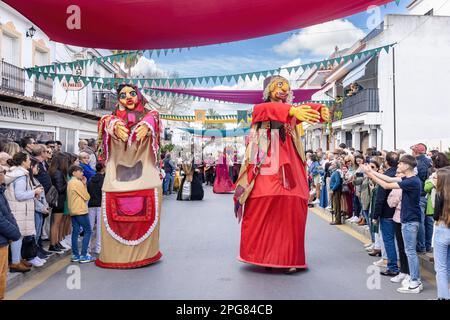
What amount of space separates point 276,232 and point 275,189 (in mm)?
561

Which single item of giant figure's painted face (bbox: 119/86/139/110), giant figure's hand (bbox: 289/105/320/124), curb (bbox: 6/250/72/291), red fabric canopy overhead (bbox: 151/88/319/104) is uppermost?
red fabric canopy overhead (bbox: 151/88/319/104)

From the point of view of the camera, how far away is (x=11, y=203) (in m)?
5.88

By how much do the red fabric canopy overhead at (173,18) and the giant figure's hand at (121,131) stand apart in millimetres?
1899

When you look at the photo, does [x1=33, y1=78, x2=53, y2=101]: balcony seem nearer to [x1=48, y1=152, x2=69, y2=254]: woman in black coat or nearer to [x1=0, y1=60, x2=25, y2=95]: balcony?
[x1=0, y1=60, x2=25, y2=95]: balcony

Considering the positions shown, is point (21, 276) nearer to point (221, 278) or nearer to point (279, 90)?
point (221, 278)

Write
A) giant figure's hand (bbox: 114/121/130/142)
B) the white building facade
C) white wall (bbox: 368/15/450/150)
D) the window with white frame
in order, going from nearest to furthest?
1. giant figure's hand (bbox: 114/121/130/142)
2. the white building facade
3. the window with white frame
4. white wall (bbox: 368/15/450/150)

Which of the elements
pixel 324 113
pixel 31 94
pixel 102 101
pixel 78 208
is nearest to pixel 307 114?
pixel 324 113

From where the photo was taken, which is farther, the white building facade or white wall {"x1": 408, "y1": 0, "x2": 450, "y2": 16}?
white wall {"x1": 408, "y1": 0, "x2": 450, "y2": 16}

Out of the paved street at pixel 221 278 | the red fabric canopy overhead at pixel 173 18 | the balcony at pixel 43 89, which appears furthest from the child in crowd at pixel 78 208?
the balcony at pixel 43 89

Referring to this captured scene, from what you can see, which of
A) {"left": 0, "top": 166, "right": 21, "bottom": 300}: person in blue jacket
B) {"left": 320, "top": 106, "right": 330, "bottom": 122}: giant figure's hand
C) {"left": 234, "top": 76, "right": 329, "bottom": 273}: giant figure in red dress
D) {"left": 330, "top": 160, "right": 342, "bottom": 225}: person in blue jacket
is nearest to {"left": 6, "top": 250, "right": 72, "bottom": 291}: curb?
{"left": 0, "top": 166, "right": 21, "bottom": 300}: person in blue jacket

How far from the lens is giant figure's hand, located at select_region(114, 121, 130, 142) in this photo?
20.9 feet

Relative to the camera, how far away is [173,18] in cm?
409

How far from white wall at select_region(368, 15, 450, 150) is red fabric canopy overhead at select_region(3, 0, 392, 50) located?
2036cm
